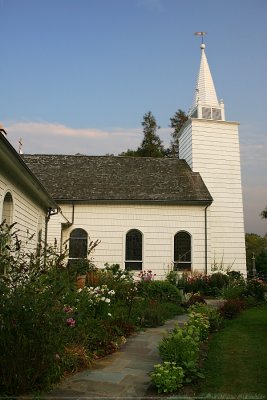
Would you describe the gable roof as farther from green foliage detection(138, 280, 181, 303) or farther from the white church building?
the white church building

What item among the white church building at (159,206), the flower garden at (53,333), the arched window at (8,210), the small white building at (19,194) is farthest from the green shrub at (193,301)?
the arched window at (8,210)

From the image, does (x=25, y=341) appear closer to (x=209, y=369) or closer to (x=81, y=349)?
(x=81, y=349)

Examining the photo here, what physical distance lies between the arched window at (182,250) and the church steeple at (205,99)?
807 centimetres

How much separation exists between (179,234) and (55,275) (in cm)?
1589

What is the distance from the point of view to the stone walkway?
5246 millimetres

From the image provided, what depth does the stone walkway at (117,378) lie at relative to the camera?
5.25m

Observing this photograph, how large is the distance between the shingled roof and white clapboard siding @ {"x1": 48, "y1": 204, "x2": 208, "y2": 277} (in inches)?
23.6

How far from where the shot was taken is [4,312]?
16.6ft

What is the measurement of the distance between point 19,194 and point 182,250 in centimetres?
1177

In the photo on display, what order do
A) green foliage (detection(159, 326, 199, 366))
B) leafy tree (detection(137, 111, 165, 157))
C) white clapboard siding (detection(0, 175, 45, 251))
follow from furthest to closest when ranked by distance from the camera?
leafy tree (detection(137, 111, 165, 157)) → white clapboard siding (detection(0, 175, 45, 251)) → green foliage (detection(159, 326, 199, 366))

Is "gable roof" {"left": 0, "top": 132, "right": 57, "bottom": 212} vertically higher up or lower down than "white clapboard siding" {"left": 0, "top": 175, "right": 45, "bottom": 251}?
higher up

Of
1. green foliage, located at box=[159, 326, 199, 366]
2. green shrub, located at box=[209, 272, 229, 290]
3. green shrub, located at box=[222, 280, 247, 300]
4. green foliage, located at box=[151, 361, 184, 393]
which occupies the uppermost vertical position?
green shrub, located at box=[209, 272, 229, 290]

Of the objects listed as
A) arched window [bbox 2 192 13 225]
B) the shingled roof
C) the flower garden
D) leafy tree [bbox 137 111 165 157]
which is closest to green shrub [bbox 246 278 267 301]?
the shingled roof

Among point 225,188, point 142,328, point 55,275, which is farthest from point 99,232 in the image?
point 55,275
